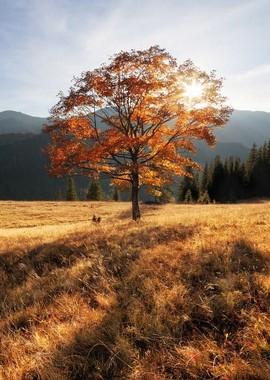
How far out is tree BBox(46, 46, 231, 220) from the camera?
801 inches

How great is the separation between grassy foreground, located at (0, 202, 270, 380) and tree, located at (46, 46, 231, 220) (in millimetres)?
11609

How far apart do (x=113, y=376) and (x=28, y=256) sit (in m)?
6.88

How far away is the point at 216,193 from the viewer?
88.9 meters

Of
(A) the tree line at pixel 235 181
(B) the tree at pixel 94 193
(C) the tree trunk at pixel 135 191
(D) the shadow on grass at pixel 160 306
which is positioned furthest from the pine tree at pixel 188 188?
(D) the shadow on grass at pixel 160 306

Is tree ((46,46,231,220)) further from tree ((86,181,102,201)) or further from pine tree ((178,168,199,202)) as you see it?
tree ((86,181,102,201))

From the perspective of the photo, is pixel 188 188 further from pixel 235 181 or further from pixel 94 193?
pixel 94 193

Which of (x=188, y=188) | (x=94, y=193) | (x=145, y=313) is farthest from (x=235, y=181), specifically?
(x=145, y=313)

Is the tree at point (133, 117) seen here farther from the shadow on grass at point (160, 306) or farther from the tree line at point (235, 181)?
the tree line at point (235, 181)

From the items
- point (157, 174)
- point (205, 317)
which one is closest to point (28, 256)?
point (205, 317)

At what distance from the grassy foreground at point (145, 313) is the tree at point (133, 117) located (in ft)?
38.1

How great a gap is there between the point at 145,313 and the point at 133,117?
17207 mm

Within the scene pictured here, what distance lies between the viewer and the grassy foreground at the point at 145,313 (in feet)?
14.5

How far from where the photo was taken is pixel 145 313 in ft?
18.1

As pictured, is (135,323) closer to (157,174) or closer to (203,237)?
(203,237)
